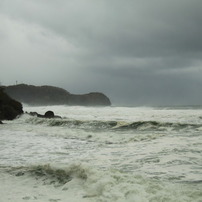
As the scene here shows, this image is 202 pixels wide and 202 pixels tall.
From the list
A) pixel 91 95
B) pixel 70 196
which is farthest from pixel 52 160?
pixel 91 95

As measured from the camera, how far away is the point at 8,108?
1117 inches

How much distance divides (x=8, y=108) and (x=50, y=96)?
9696 centimetres

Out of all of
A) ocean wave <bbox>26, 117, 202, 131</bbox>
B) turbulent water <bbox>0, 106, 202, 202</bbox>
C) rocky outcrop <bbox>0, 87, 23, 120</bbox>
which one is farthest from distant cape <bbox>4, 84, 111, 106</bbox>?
turbulent water <bbox>0, 106, 202, 202</bbox>

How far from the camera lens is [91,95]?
126875 millimetres

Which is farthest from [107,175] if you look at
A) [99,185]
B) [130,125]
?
[130,125]

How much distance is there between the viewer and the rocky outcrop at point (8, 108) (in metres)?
27.3

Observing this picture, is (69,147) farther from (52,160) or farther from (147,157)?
(147,157)

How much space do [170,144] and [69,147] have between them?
3.32 m

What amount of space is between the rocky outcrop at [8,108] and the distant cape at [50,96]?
9017cm

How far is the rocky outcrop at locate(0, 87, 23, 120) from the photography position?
2733 cm

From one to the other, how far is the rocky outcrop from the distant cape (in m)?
90.2

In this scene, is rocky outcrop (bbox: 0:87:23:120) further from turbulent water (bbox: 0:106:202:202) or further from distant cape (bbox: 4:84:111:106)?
distant cape (bbox: 4:84:111:106)

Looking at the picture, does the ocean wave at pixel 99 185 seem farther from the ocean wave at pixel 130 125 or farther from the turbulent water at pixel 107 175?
the ocean wave at pixel 130 125

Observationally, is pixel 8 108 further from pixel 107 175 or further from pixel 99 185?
pixel 99 185
